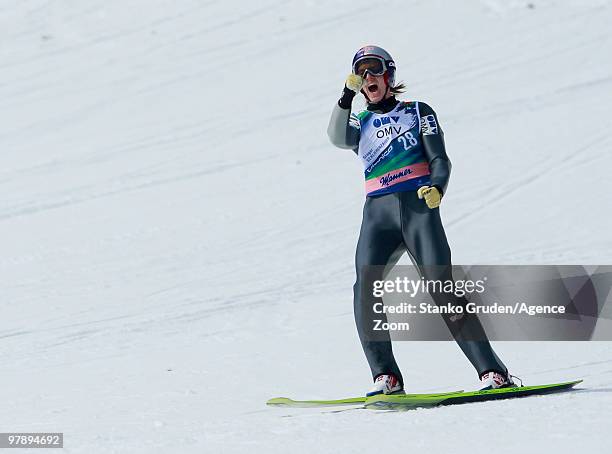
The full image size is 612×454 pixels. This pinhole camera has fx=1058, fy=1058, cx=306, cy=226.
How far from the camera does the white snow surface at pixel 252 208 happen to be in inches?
229

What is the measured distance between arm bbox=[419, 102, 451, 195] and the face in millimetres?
216

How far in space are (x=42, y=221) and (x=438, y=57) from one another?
8513 millimetres

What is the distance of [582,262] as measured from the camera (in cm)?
1008

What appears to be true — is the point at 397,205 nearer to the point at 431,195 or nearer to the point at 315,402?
the point at 431,195

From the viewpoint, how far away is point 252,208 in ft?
43.0

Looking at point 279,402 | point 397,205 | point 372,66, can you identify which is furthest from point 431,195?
point 279,402

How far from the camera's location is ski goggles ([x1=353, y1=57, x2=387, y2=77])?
572cm

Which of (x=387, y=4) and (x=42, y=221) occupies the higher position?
(x=387, y=4)

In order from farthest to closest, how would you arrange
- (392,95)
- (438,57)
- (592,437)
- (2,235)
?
(438,57), (2,235), (392,95), (592,437)

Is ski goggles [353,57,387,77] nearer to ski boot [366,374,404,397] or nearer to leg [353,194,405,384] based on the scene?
leg [353,194,405,384]

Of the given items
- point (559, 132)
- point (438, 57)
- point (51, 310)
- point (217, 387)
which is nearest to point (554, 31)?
point (438, 57)

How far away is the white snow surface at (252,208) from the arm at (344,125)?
58.5 inches

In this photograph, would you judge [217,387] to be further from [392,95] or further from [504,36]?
[504,36]

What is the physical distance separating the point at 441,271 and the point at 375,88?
3.50ft
